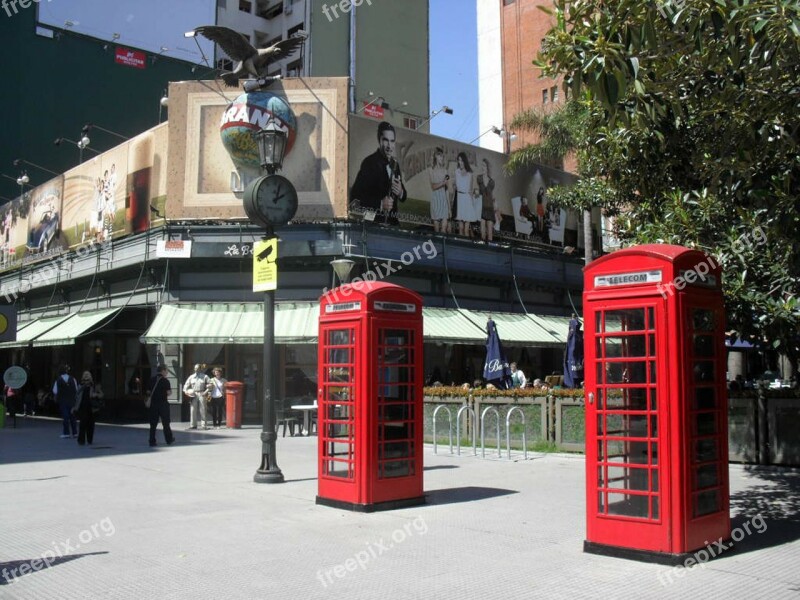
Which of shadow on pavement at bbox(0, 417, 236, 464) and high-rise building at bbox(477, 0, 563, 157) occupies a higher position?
high-rise building at bbox(477, 0, 563, 157)

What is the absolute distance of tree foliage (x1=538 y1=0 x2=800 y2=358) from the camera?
7062 millimetres

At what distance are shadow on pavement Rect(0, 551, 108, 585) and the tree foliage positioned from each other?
6503 mm

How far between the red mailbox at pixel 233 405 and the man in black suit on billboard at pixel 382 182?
6.91 metres

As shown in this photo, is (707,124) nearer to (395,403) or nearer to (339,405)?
(395,403)

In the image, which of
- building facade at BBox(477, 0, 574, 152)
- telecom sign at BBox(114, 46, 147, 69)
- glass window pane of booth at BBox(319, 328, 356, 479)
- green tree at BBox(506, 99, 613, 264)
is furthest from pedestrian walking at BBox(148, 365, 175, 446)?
building facade at BBox(477, 0, 574, 152)

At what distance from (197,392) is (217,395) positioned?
77 cm

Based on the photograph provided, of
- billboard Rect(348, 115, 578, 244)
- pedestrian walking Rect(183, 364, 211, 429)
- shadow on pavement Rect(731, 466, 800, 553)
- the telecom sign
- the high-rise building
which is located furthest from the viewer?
the high-rise building

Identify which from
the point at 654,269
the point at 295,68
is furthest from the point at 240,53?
the point at 295,68

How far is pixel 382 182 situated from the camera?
26.1 metres

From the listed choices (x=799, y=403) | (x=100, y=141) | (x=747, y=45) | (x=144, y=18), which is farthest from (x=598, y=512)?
(x=144, y=18)

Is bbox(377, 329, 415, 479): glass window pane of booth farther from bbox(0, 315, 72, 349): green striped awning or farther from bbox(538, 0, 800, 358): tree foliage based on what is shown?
bbox(0, 315, 72, 349): green striped awning

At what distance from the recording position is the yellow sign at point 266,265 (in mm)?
12117

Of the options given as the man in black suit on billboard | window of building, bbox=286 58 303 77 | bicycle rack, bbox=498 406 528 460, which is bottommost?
bicycle rack, bbox=498 406 528 460

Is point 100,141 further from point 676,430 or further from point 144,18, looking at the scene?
point 676,430
